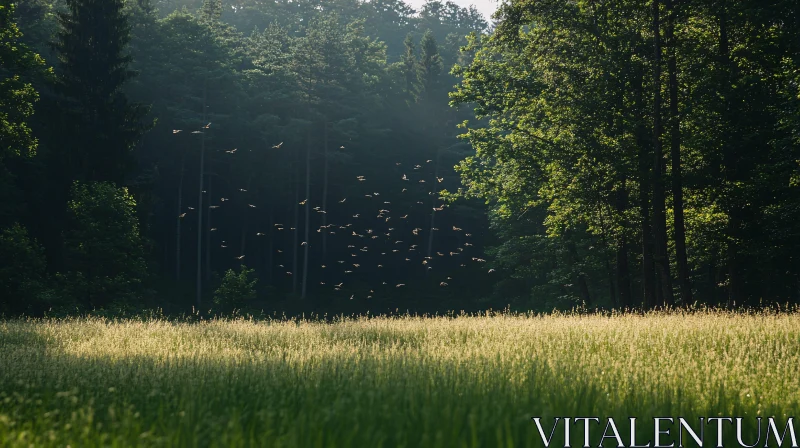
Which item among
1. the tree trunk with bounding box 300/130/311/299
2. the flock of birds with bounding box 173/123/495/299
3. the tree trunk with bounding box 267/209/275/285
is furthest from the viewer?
the flock of birds with bounding box 173/123/495/299

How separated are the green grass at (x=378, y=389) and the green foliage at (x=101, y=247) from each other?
22.3m

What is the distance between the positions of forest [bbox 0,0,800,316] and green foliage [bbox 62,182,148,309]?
118mm

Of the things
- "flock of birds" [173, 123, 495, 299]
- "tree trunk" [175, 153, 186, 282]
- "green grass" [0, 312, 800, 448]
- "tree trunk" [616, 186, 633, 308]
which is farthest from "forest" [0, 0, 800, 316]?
"green grass" [0, 312, 800, 448]

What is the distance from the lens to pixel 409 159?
72000mm

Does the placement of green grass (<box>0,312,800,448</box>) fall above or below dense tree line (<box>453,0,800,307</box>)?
below

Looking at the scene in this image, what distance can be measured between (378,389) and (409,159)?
65438mm

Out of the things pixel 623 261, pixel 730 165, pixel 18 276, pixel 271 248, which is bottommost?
pixel 18 276

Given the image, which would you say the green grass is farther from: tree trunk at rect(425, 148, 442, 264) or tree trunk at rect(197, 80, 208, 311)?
tree trunk at rect(425, 148, 442, 264)

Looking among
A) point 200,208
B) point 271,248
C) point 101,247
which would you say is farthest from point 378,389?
point 271,248

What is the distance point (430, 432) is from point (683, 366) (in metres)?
4.60

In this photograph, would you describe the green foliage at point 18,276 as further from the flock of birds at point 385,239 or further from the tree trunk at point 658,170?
the flock of birds at point 385,239

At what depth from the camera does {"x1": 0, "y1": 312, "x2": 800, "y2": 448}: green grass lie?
542 centimetres

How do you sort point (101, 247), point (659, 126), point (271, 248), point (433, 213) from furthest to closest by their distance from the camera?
point (433, 213)
point (271, 248)
point (101, 247)
point (659, 126)

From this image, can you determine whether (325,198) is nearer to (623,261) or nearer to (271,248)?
(271,248)
